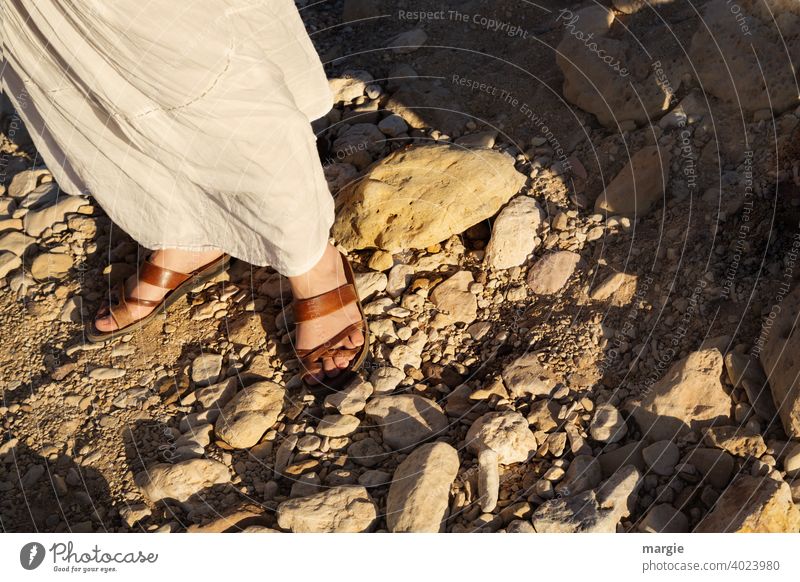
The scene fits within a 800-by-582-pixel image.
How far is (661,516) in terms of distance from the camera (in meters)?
1.78

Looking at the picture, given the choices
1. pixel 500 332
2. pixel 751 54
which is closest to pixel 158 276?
pixel 500 332

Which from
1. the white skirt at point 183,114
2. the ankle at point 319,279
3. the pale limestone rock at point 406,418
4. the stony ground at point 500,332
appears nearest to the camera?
the white skirt at point 183,114

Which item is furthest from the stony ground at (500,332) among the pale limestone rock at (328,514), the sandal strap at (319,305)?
the sandal strap at (319,305)

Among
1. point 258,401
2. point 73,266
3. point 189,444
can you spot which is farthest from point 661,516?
point 73,266

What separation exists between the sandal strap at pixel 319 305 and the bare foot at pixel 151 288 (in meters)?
0.41

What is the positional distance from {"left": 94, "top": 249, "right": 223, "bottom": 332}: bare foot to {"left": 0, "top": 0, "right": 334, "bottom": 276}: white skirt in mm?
202

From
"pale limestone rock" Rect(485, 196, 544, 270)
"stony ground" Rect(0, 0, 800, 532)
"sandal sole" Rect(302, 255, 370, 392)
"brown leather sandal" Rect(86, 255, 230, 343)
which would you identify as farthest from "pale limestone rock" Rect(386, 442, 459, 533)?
"brown leather sandal" Rect(86, 255, 230, 343)

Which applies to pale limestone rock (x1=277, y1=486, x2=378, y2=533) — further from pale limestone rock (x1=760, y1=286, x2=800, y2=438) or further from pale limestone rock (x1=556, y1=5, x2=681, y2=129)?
pale limestone rock (x1=556, y1=5, x2=681, y2=129)

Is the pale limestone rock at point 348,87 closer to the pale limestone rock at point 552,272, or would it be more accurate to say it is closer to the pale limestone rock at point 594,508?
the pale limestone rock at point 552,272

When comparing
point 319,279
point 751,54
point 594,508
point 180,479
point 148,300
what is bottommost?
point 180,479

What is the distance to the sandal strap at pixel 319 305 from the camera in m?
2.20

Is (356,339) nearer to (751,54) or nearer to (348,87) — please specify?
(348,87)

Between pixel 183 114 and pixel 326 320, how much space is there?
2.40ft

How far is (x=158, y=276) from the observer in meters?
2.36
